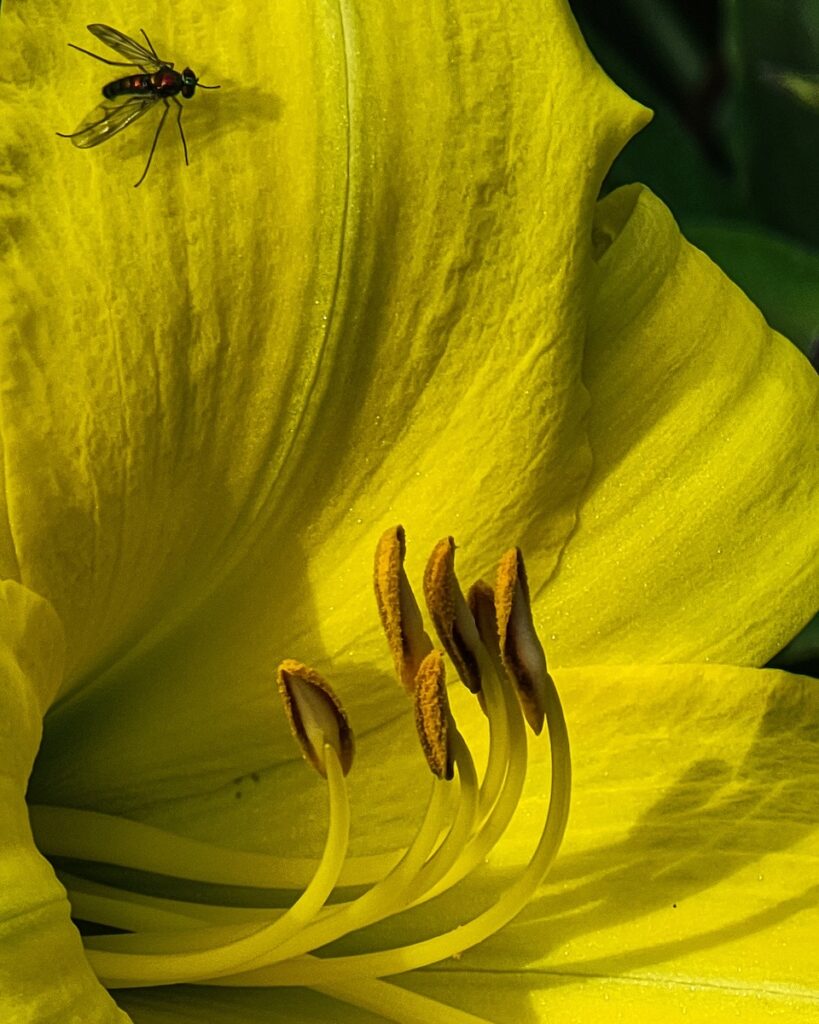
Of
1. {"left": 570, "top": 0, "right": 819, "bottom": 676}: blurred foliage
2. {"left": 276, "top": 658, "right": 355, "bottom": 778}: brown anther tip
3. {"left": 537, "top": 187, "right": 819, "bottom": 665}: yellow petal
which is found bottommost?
{"left": 276, "top": 658, "right": 355, "bottom": 778}: brown anther tip

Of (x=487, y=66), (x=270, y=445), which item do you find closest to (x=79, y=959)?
(x=270, y=445)

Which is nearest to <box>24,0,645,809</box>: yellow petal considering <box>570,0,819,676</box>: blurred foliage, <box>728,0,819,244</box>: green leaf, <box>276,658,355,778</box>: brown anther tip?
<box>276,658,355,778</box>: brown anther tip

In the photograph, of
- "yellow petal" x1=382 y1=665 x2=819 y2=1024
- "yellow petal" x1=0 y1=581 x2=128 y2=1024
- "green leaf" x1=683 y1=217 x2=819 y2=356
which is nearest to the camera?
"yellow petal" x1=0 y1=581 x2=128 y2=1024

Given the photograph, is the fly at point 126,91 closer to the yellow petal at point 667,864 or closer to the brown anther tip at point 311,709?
the brown anther tip at point 311,709

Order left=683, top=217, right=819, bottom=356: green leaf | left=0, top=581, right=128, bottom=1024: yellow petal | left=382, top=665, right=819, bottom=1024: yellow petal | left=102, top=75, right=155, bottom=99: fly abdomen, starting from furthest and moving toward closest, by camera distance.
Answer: left=683, top=217, right=819, bottom=356: green leaf, left=382, top=665, right=819, bottom=1024: yellow petal, left=102, top=75, right=155, bottom=99: fly abdomen, left=0, top=581, right=128, bottom=1024: yellow petal

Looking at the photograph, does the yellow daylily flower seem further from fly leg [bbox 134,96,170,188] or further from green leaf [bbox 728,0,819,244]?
green leaf [bbox 728,0,819,244]

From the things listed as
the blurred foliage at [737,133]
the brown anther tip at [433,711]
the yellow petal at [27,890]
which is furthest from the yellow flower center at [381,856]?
the blurred foliage at [737,133]

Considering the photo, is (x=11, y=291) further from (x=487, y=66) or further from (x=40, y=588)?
(x=487, y=66)

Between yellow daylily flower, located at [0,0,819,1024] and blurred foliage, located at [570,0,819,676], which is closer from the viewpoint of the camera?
yellow daylily flower, located at [0,0,819,1024]
